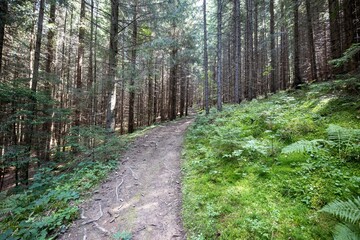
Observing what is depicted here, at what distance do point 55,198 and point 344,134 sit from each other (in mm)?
7315

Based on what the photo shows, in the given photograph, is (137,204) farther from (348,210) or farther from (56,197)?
(348,210)

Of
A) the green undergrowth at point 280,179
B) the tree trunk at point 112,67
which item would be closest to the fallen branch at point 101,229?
the green undergrowth at point 280,179

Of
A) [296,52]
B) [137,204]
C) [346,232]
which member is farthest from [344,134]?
[296,52]

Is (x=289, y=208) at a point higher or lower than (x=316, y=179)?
lower

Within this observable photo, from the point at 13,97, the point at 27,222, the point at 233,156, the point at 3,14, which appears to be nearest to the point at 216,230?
the point at 233,156

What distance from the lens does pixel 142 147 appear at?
893 centimetres

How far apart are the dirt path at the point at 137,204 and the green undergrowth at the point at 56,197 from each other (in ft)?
1.19

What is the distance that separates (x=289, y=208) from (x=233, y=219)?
96cm

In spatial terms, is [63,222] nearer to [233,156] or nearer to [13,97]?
[233,156]

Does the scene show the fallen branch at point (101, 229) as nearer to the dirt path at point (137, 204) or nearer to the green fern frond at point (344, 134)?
the dirt path at point (137, 204)

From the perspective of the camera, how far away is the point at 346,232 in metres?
A: 2.20

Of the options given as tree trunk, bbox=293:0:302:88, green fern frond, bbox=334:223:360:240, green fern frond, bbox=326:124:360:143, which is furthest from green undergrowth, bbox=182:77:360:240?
tree trunk, bbox=293:0:302:88

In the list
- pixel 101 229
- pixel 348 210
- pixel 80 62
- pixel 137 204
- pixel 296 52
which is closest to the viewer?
pixel 348 210

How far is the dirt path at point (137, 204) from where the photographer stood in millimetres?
3713
